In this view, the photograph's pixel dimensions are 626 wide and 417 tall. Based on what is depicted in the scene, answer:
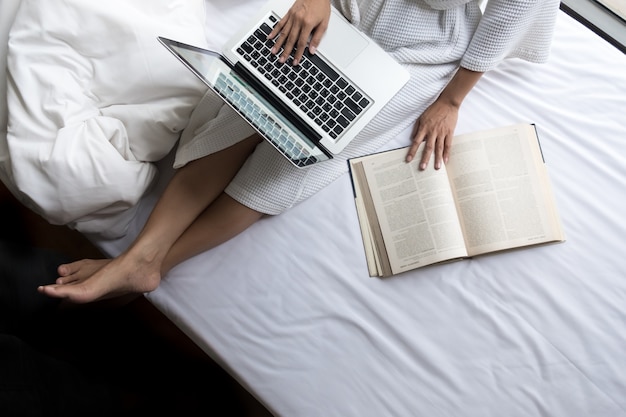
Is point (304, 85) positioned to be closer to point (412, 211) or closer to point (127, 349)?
point (412, 211)

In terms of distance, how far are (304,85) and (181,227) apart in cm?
34

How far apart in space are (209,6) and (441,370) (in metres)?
0.86

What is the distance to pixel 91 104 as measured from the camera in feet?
3.26

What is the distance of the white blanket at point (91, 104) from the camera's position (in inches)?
36.3

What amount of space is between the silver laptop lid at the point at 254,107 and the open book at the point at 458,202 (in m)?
0.22

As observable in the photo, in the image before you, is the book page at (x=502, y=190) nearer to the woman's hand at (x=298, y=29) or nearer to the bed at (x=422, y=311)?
the bed at (x=422, y=311)

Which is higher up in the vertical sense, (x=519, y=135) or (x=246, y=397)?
(x=519, y=135)

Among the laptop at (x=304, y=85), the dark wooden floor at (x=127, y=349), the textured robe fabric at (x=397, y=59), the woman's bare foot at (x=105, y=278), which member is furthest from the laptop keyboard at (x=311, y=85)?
the dark wooden floor at (x=127, y=349)

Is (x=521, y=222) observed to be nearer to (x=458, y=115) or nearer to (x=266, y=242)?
(x=458, y=115)

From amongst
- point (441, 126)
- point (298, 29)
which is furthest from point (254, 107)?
point (441, 126)

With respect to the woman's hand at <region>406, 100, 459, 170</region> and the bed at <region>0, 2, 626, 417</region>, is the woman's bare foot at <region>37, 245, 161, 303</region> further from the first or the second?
the woman's hand at <region>406, 100, 459, 170</region>

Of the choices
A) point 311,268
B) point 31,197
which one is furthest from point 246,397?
point 31,197

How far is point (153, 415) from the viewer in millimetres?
1139

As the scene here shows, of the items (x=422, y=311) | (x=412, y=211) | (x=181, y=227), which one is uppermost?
(x=412, y=211)
